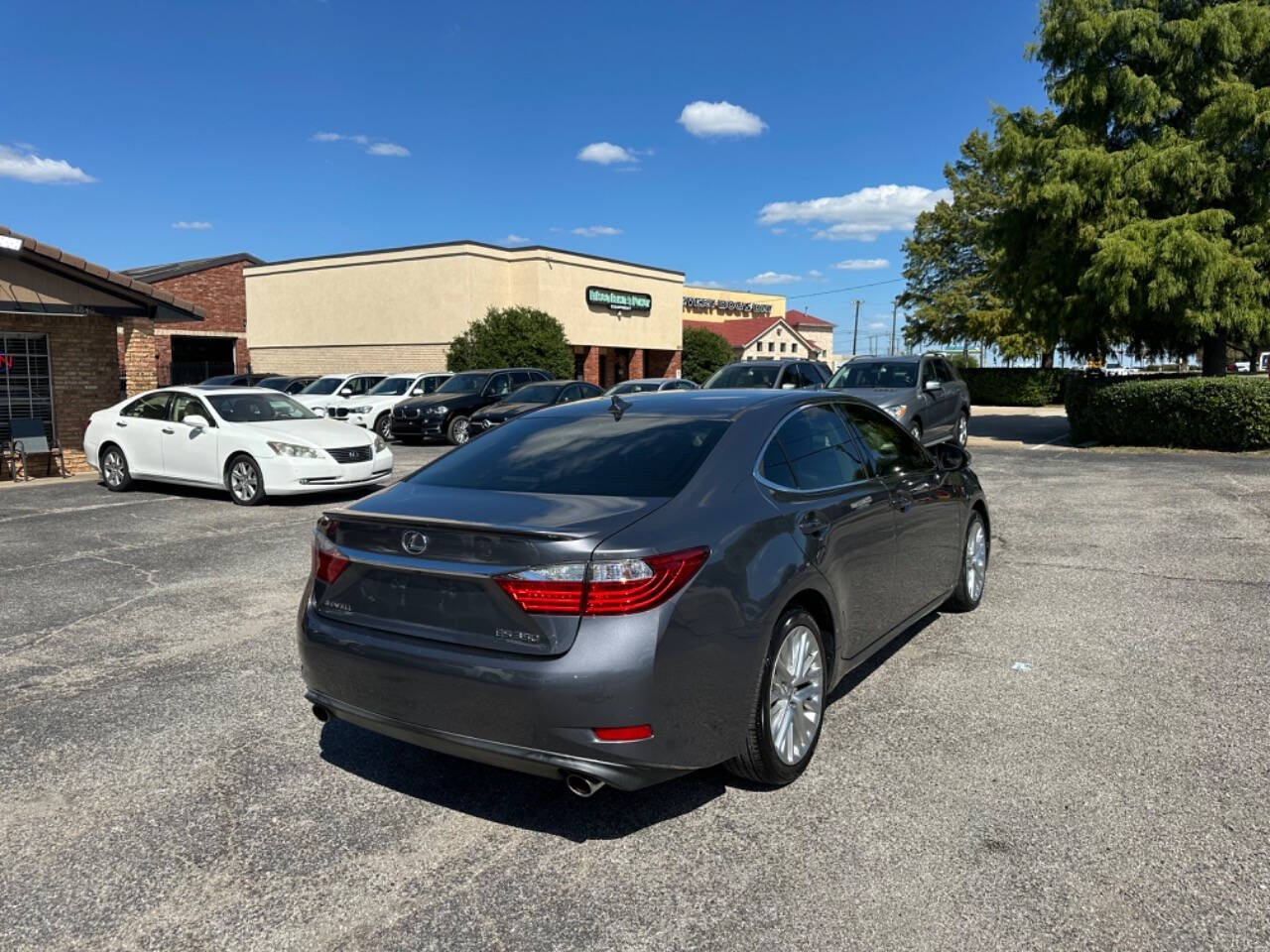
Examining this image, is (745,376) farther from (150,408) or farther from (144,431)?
(144,431)

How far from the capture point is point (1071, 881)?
3.04 meters

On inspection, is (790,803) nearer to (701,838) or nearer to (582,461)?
(701,838)

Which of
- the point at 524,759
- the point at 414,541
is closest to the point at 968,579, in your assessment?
the point at 524,759

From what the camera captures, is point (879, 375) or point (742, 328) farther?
point (742, 328)

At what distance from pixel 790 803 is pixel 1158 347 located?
2123cm

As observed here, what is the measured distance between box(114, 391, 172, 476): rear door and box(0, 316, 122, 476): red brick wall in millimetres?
3497

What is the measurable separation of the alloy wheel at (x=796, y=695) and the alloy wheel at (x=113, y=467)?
11902 mm

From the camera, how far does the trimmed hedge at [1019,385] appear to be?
38.0 meters

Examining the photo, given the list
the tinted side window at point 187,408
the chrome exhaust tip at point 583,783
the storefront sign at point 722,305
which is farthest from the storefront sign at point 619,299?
the storefront sign at point 722,305

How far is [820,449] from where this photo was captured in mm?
4398

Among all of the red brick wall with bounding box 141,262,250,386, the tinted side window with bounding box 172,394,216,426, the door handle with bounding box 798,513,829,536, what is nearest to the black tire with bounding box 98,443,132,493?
the tinted side window with bounding box 172,394,216,426

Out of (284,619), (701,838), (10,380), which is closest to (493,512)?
(701,838)

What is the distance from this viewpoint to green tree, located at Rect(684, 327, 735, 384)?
51.8 m

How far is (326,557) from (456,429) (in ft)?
56.5
